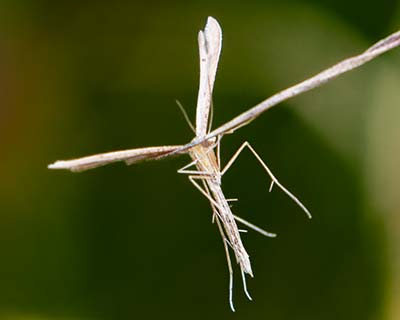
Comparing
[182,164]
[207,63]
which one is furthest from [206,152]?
[182,164]

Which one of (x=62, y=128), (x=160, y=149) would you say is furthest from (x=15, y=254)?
(x=160, y=149)

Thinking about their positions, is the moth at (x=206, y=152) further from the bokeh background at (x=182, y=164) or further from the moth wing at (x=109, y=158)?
the bokeh background at (x=182, y=164)

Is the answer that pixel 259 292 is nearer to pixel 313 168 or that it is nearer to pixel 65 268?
pixel 313 168

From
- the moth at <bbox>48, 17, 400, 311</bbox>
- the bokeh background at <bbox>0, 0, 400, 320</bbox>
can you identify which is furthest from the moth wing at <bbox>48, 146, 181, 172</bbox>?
the bokeh background at <bbox>0, 0, 400, 320</bbox>

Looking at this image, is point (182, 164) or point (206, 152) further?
point (182, 164)

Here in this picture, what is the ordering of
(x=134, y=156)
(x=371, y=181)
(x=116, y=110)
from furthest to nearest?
(x=116, y=110)
(x=371, y=181)
(x=134, y=156)

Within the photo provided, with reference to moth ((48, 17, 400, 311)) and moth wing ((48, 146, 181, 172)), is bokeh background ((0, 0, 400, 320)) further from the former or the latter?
moth wing ((48, 146, 181, 172))

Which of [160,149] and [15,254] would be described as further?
[15,254]

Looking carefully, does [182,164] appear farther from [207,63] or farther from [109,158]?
[109,158]

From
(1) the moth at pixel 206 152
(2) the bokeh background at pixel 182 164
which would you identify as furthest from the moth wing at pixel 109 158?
(2) the bokeh background at pixel 182 164
